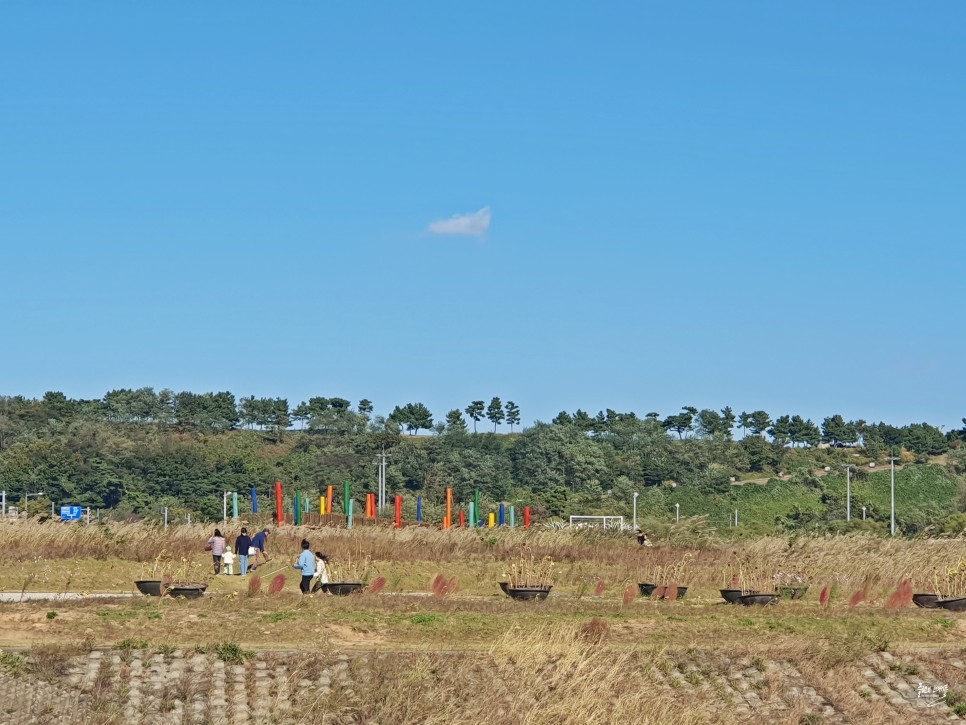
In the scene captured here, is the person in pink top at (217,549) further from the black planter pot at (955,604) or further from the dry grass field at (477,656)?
the black planter pot at (955,604)

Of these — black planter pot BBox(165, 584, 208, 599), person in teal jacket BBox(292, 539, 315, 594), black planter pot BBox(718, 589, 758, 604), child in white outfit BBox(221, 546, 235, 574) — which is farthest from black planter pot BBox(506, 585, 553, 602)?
child in white outfit BBox(221, 546, 235, 574)

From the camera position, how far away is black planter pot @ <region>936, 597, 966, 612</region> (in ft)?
95.7

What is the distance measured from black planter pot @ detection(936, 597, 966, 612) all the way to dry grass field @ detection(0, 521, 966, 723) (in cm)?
79

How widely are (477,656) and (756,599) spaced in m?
9.53

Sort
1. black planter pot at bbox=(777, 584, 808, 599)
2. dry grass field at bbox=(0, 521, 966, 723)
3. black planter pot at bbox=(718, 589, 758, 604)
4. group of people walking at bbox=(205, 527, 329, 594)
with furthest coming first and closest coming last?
black planter pot at bbox=(777, 584, 808, 599), group of people walking at bbox=(205, 527, 329, 594), black planter pot at bbox=(718, 589, 758, 604), dry grass field at bbox=(0, 521, 966, 723)

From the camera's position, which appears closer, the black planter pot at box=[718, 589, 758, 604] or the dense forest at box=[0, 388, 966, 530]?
the black planter pot at box=[718, 589, 758, 604]

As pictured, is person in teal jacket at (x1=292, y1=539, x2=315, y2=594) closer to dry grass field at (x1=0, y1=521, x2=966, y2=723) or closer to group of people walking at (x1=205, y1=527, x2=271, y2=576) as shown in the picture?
dry grass field at (x1=0, y1=521, x2=966, y2=723)

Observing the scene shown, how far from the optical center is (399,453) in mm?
115250

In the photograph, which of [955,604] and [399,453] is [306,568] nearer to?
[955,604]

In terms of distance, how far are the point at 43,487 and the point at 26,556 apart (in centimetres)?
6324

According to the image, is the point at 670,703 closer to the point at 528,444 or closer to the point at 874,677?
the point at 874,677

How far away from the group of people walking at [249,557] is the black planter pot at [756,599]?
29.3 ft

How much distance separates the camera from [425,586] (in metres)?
34.7

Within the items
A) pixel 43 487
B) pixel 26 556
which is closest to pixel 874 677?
pixel 26 556
